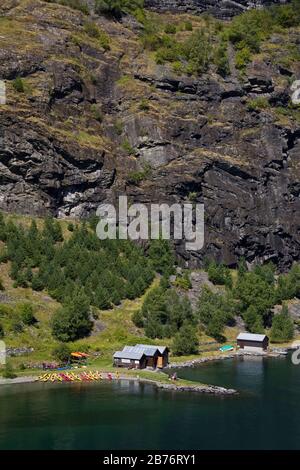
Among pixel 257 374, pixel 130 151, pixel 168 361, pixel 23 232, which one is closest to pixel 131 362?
pixel 168 361

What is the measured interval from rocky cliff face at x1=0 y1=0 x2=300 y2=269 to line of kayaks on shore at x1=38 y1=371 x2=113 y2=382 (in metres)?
61.3

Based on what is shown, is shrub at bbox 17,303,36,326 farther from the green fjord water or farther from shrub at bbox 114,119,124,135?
shrub at bbox 114,119,124,135

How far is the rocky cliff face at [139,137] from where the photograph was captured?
154 metres

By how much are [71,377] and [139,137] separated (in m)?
87.8

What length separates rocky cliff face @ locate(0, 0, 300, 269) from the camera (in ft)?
507

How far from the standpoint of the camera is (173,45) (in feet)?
632

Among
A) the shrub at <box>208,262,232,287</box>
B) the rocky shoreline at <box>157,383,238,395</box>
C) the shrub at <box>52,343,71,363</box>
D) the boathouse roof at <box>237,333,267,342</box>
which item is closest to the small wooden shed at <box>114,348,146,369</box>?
the shrub at <box>52,343,71,363</box>

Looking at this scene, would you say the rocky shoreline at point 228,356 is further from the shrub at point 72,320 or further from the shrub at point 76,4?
the shrub at point 76,4

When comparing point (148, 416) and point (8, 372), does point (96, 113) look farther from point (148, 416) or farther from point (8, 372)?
point (148, 416)

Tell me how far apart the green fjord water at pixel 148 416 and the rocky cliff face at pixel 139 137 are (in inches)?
2615

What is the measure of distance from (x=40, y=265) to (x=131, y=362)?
34829 mm

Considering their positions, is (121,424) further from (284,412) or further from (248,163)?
(248,163)

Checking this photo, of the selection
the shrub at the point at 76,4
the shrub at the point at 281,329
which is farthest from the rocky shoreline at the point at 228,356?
the shrub at the point at 76,4

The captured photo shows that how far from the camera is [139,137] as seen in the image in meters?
169
